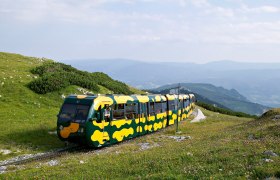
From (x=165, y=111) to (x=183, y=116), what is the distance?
12.3 m

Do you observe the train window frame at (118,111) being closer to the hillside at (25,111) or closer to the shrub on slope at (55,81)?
the hillside at (25,111)

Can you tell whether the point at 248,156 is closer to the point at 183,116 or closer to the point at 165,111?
the point at 165,111

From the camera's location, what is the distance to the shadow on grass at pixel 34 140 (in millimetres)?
24766

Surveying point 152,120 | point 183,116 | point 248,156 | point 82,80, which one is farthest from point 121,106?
point 183,116

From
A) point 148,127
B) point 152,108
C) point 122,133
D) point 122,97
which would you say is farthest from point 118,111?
point 152,108

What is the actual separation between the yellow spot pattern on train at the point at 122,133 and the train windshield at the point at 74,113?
368cm

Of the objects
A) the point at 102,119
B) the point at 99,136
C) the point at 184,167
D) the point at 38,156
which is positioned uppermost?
the point at 102,119

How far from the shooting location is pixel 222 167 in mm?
12945

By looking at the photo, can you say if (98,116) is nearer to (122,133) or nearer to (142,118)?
(122,133)

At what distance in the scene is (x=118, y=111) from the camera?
26.6m

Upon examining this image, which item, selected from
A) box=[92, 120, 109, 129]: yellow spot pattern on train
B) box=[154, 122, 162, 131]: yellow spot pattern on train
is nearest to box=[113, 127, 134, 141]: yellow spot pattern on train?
box=[92, 120, 109, 129]: yellow spot pattern on train

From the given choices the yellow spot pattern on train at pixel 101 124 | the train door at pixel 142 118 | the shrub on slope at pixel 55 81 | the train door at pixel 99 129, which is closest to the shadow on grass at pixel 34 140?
the train door at pixel 99 129

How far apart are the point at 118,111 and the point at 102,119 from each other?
254 centimetres

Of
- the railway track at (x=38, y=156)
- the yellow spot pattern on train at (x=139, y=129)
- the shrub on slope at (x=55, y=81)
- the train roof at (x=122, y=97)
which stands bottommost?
the railway track at (x=38, y=156)
